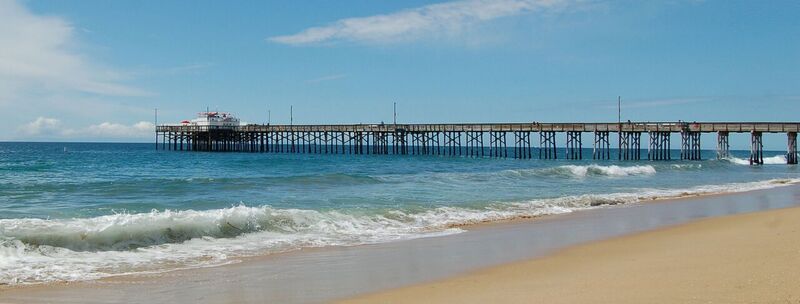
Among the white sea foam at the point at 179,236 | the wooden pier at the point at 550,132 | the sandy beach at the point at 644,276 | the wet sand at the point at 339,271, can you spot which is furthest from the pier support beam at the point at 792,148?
the sandy beach at the point at 644,276

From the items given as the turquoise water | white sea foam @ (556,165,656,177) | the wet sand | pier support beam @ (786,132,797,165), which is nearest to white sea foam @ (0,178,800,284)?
the turquoise water

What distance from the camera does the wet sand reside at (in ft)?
19.8

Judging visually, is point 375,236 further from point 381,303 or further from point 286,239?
point 381,303

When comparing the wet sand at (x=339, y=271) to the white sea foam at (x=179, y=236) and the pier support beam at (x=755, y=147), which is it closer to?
the white sea foam at (x=179, y=236)

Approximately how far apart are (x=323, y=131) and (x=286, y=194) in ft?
139

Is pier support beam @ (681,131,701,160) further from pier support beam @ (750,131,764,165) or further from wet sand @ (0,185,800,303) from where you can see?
wet sand @ (0,185,800,303)

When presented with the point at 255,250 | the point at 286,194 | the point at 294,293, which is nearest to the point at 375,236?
the point at 255,250

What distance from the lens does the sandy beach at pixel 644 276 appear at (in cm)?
531

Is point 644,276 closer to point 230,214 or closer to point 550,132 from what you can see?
point 230,214

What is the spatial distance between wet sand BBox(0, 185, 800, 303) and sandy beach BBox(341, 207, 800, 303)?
429mm

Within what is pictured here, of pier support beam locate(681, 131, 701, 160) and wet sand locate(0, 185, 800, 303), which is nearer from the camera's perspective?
wet sand locate(0, 185, 800, 303)

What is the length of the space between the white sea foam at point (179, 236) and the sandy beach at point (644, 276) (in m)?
3.20

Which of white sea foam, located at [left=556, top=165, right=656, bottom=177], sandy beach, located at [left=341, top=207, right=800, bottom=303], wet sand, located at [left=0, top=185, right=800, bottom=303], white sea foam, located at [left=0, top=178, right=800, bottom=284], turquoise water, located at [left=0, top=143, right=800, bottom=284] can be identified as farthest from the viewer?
white sea foam, located at [left=556, top=165, right=656, bottom=177]

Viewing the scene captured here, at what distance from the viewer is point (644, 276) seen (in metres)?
6.29
